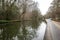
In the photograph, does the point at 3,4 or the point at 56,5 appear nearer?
the point at 56,5

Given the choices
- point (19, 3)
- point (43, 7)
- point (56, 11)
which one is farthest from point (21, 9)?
point (56, 11)

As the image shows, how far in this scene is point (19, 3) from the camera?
6.22 metres

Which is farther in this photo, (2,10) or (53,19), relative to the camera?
(2,10)

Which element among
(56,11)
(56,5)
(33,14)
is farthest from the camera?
(33,14)

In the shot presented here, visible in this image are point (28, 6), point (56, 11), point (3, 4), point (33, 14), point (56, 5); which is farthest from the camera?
point (3, 4)

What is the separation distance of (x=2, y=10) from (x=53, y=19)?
2.43 m

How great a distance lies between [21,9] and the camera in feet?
20.5

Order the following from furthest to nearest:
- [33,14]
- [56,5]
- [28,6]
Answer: [28,6], [33,14], [56,5]

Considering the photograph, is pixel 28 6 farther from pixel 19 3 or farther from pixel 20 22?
pixel 20 22

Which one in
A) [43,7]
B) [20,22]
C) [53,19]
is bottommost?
[20,22]

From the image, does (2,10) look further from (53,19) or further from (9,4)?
(53,19)

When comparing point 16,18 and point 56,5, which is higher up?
point 56,5

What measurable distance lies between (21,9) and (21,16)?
0.35 metres

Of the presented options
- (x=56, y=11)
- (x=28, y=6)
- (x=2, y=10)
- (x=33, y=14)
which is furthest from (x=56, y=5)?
(x=2, y=10)
